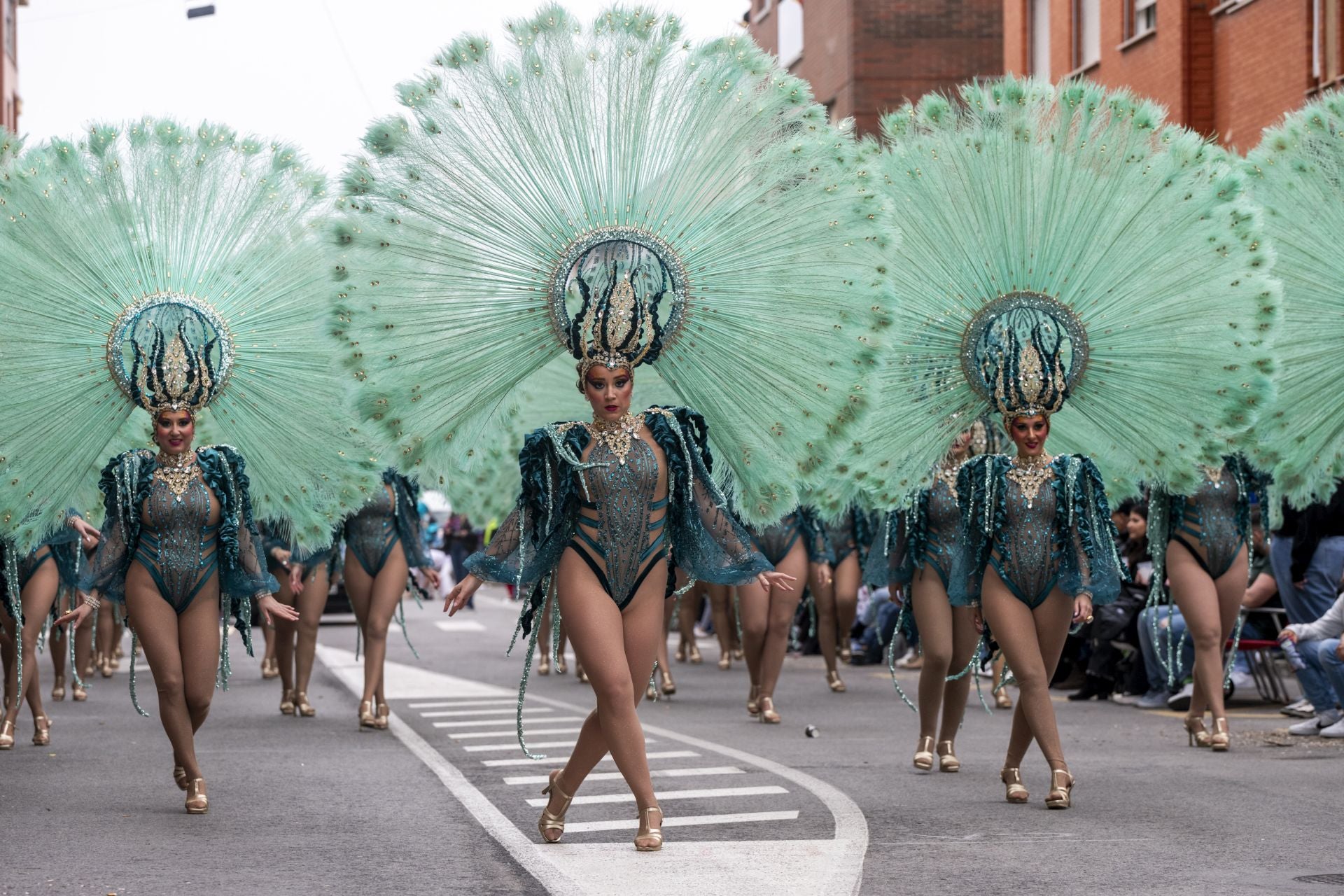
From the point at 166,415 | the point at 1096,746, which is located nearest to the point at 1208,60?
the point at 1096,746

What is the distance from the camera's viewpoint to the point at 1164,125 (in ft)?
31.0

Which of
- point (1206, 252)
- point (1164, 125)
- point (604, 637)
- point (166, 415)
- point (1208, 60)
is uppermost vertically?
point (1208, 60)

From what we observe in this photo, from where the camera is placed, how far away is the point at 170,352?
855 centimetres

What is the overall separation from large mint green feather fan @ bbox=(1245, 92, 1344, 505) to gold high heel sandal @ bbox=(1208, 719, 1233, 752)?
1.42 m

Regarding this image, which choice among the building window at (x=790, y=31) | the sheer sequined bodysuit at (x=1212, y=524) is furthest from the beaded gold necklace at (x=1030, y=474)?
the building window at (x=790, y=31)

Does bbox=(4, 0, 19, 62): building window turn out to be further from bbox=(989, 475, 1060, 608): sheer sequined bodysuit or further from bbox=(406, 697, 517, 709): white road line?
bbox=(989, 475, 1060, 608): sheer sequined bodysuit

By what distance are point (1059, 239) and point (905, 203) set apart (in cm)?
77

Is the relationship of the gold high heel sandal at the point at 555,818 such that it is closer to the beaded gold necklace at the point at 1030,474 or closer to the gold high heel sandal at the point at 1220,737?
the beaded gold necklace at the point at 1030,474

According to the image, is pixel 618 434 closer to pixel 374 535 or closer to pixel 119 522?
pixel 119 522

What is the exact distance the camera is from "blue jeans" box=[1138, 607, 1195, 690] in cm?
1327

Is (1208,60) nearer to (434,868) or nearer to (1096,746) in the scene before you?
(1096,746)

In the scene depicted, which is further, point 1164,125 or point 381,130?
point 1164,125

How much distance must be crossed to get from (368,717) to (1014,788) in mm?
4820

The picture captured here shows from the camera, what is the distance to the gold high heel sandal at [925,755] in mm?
9625
